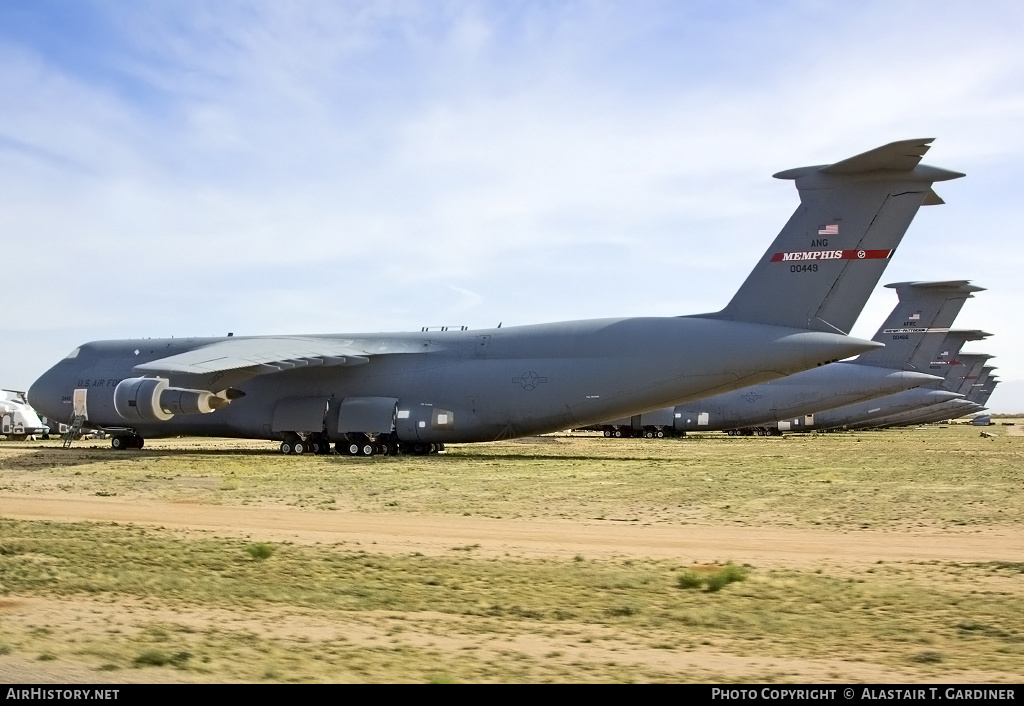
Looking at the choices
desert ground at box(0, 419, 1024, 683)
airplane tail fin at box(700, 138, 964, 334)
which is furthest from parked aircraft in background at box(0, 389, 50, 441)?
airplane tail fin at box(700, 138, 964, 334)

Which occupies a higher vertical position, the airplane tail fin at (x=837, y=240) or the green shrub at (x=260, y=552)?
the airplane tail fin at (x=837, y=240)

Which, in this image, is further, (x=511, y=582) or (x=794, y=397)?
(x=794, y=397)

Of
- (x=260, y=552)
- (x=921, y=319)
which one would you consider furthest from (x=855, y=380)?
(x=260, y=552)

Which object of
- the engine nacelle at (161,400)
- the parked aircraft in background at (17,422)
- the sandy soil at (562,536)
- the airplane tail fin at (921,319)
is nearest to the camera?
the sandy soil at (562,536)

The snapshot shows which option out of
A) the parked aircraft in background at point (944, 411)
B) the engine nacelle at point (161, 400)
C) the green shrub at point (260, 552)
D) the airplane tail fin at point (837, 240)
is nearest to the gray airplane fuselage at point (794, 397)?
the airplane tail fin at point (837, 240)

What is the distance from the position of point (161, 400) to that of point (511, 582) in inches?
755

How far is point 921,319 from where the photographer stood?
4644 cm

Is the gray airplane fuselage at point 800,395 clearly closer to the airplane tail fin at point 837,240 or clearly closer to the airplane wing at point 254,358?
the airplane tail fin at point 837,240

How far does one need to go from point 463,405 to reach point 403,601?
64.1 feet

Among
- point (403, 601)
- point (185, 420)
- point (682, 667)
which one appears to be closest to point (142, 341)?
point (185, 420)

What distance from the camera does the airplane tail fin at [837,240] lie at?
2298 centimetres

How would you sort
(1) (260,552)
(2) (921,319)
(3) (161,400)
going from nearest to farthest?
(1) (260,552) < (3) (161,400) < (2) (921,319)

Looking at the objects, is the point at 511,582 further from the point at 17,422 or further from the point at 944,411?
the point at 944,411

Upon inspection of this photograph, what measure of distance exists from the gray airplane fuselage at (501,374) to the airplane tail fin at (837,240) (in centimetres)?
67
